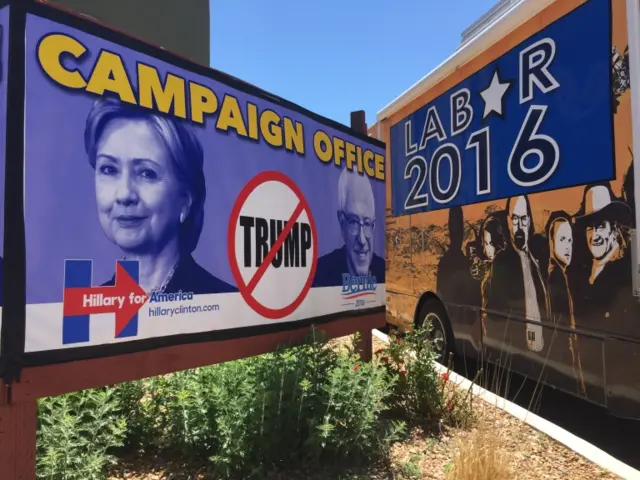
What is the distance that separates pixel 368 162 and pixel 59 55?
3.04 meters

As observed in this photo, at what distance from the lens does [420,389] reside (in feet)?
13.2

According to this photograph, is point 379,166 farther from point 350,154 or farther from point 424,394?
point 424,394

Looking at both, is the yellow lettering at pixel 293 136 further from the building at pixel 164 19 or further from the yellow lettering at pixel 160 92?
the building at pixel 164 19

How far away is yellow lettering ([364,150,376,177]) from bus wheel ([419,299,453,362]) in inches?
82.5

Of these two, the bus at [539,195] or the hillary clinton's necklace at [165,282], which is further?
the bus at [539,195]

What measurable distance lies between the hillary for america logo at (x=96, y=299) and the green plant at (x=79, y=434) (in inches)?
28.4

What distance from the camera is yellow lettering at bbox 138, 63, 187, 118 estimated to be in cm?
275

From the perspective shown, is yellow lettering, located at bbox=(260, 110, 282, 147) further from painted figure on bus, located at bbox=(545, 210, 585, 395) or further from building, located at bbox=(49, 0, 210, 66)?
building, located at bbox=(49, 0, 210, 66)

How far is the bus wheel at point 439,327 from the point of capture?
622 centimetres

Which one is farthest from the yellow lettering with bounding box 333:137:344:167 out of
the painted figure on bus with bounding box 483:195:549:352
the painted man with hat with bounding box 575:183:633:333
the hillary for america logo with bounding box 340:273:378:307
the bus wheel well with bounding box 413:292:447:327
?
the bus wheel well with bounding box 413:292:447:327

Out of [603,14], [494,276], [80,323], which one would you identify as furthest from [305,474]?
[603,14]

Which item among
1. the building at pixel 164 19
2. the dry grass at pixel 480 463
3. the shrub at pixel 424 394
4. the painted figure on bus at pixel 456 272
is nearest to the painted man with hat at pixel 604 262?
the shrub at pixel 424 394

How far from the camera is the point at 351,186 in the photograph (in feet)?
15.1

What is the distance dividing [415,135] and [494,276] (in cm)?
231
